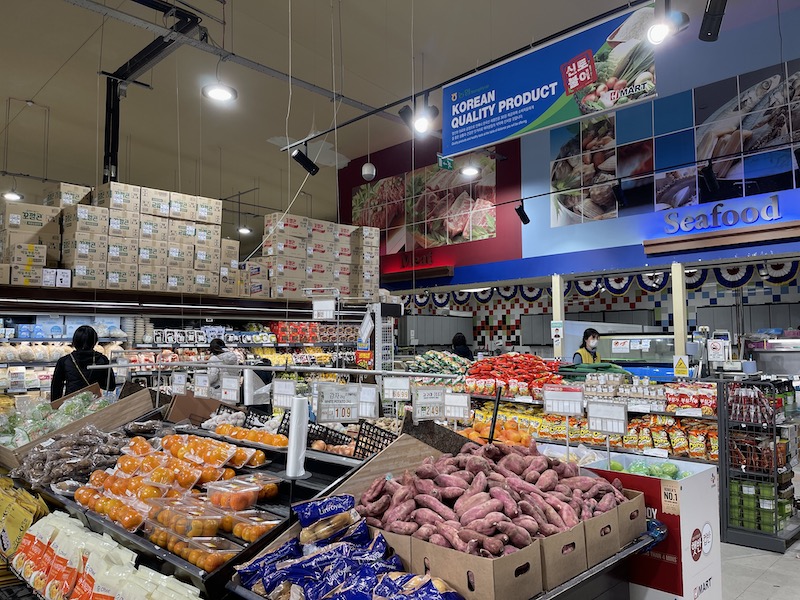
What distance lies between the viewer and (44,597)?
7.65 ft

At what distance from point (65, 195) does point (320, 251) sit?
3656 millimetres

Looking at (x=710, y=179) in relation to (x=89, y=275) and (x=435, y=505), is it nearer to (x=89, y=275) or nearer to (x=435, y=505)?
(x=435, y=505)

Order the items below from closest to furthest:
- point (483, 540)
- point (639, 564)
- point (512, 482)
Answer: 1. point (483, 540)
2. point (512, 482)
3. point (639, 564)

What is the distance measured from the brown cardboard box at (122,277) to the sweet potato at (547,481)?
244 inches

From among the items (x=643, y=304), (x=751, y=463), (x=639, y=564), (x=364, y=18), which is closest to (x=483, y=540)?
(x=639, y=564)

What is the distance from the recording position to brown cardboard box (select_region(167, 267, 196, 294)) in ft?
24.4

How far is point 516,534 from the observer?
179 cm

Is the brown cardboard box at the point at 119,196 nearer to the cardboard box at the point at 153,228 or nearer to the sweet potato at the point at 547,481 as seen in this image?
the cardboard box at the point at 153,228

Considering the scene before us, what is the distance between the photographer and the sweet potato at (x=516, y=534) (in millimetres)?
1785

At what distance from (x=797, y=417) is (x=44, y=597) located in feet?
18.3

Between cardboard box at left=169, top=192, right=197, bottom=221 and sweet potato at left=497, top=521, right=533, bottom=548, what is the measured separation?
678 centimetres

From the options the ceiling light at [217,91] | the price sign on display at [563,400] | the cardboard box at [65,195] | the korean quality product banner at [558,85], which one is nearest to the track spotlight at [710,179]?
the korean quality product banner at [558,85]

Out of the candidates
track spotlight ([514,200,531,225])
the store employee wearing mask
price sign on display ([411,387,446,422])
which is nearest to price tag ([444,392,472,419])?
price sign on display ([411,387,446,422])

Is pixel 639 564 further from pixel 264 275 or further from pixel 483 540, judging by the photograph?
pixel 264 275
